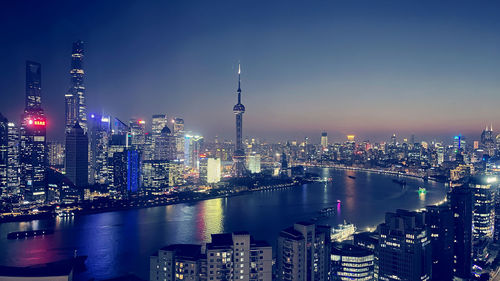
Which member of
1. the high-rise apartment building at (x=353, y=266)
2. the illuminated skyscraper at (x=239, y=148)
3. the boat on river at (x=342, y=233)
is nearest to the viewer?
the high-rise apartment building at (x=353, y=266)

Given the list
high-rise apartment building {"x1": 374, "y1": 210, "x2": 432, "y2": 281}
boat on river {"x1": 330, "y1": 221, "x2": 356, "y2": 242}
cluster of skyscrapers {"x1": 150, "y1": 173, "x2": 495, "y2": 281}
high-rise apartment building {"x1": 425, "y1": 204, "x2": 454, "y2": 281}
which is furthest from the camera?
boat on river {"x1": 330, "y1": 221, "x2": 356, "y2": 242}

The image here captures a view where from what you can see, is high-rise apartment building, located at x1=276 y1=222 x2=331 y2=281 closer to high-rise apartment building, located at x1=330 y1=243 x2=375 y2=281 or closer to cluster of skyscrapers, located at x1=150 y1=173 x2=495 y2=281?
cluster of skyscrapers, located at x1=150 y1=173 x2=495 y2=281

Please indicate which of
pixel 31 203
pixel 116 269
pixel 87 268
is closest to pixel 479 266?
pixel 116 269

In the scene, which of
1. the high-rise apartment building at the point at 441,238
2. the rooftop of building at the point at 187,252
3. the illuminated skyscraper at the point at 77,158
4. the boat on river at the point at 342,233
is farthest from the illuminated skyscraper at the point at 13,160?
the high-rise apartment building at the point at 441,238

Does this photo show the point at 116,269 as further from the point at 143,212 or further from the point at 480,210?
the point at 480,210

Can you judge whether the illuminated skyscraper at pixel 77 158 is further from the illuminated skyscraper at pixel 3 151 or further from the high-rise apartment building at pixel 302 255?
the high-rise apartment building at pixel 302 255

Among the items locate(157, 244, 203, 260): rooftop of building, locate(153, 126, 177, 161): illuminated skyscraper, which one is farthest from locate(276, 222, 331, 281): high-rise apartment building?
locate(153, 126, 177, 161): illuminated skyscraper
